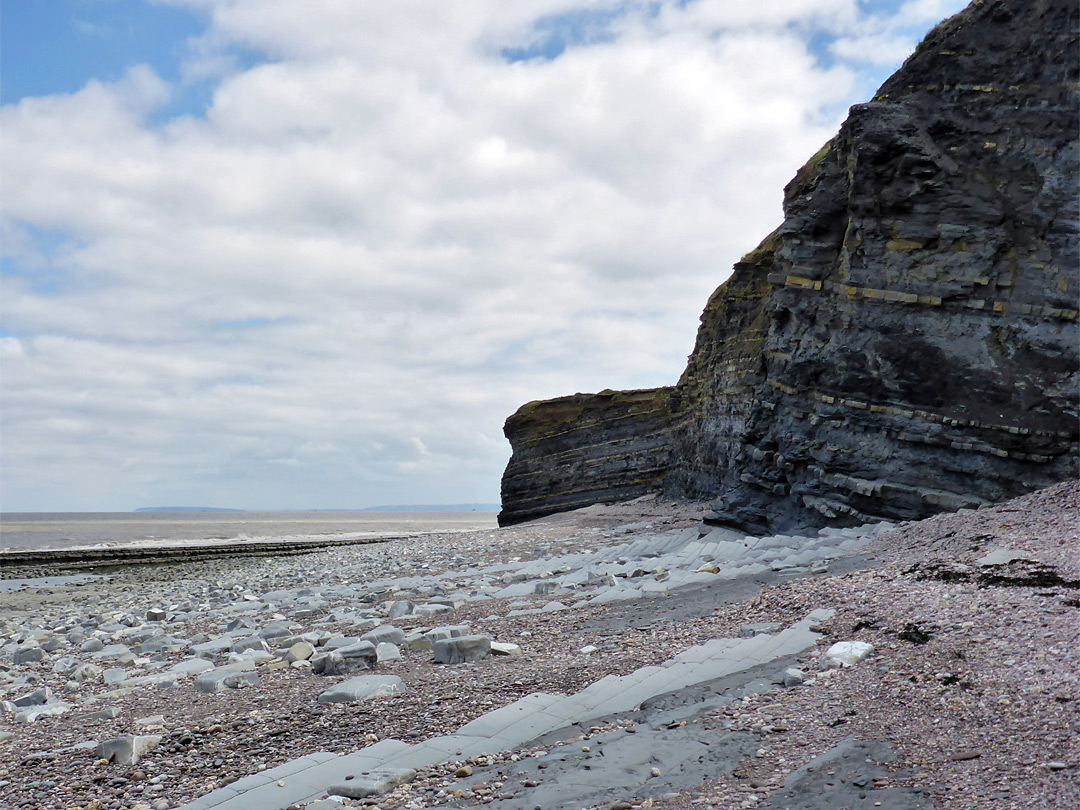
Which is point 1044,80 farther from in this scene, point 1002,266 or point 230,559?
point 230,559

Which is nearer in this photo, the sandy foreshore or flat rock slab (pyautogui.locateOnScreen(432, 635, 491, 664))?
the sandy foreshore

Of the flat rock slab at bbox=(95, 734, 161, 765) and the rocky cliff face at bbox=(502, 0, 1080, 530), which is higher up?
the rocky cliff face at bbox=(502, 0, 1080, 530)

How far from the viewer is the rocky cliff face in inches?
434

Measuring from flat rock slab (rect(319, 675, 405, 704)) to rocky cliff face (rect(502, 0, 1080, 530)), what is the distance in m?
9.18

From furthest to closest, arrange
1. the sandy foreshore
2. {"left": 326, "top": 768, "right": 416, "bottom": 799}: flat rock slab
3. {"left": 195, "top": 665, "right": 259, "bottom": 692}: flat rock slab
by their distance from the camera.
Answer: {"left": 195, "top": 665, "right": 259, "bottom": 692}: flat rock slab < {"left": 326, "top": 768, "right": 416, "bottom": 799}: flat rock slab < the sandy foreshore

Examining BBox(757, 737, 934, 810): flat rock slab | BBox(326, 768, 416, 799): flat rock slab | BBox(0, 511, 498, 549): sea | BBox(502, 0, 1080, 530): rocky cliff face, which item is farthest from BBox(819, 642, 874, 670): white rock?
BBox(0, 511, 498, 549): sea

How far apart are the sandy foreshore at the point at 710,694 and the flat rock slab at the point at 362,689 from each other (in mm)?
65

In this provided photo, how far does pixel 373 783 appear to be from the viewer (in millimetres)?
3646

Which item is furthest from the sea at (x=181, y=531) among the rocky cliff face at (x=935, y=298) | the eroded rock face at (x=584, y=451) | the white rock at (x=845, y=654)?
the white rock at (x=845, y=654)

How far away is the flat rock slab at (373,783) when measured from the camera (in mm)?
3605

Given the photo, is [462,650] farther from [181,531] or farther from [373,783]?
[181,531]

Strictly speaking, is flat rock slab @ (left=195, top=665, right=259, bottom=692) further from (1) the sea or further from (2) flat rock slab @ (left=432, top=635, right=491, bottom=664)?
(1) the sea

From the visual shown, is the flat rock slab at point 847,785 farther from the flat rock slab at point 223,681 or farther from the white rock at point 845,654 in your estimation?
the flat rock slab at point 223,681

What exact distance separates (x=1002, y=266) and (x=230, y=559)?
2776 cm
